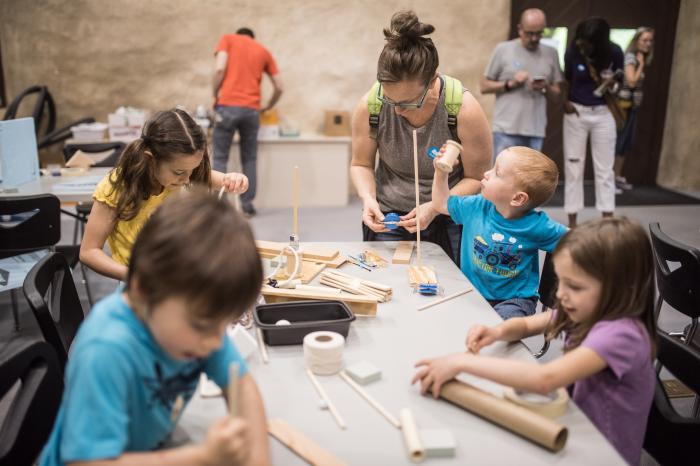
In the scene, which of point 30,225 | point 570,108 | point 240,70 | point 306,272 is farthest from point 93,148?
point 570,108

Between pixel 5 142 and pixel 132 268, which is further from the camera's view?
pixel 5 142

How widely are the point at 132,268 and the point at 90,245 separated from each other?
3.85 ft

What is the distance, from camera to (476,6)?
6.88m

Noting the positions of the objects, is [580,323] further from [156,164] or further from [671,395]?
[671,395]

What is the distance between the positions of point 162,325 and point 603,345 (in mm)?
941

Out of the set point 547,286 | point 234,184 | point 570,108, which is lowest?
point 547,286

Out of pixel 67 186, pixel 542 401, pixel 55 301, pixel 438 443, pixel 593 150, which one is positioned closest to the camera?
pixel 438 443

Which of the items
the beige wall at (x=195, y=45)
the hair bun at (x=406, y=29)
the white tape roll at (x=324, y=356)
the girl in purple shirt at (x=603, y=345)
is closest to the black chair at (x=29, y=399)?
the white tape roll at (x=324, y=356)

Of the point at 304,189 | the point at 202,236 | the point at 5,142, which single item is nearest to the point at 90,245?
the point at 202,236

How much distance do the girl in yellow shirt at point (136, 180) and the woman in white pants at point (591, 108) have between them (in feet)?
13.4

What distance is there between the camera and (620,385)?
4.59 feet

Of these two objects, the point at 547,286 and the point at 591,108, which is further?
the point at 591,108

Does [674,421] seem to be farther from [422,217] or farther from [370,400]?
[422,217]

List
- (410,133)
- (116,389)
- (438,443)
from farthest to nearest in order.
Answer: (410,133), (438,443), (116,389)
